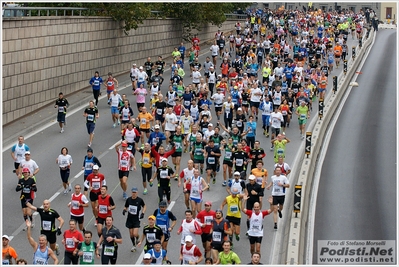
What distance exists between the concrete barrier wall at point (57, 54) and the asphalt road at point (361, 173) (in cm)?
1086

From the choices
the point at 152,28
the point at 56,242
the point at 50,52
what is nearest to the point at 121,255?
the point at 56,242

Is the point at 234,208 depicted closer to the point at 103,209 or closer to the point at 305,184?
the point at 103,209

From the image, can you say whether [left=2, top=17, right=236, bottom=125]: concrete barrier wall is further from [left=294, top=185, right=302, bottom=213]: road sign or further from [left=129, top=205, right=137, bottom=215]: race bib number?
[left=129, top=205, right=137, bottom=215]: race bib number

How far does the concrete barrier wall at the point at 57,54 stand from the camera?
94.7 feet

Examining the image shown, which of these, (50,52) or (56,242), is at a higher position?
(50,52)

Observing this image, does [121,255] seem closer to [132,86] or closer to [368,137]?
[368,137]

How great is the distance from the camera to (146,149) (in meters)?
20.7

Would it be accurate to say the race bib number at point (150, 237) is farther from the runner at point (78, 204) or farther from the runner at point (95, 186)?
the runner at point (95, 186)

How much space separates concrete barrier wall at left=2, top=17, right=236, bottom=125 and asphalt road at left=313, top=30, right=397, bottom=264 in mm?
10857

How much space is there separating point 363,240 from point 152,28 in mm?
27541

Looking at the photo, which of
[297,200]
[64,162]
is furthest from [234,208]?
[64,162]

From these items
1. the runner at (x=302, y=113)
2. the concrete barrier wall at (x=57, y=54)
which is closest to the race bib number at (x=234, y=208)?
the runner at (x=302, y=113)

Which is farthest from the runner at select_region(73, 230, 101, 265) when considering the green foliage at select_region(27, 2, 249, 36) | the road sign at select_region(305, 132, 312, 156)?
the green foliage at select_region(27, 2, 249, 36)

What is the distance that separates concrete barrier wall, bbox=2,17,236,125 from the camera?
1137 inches
